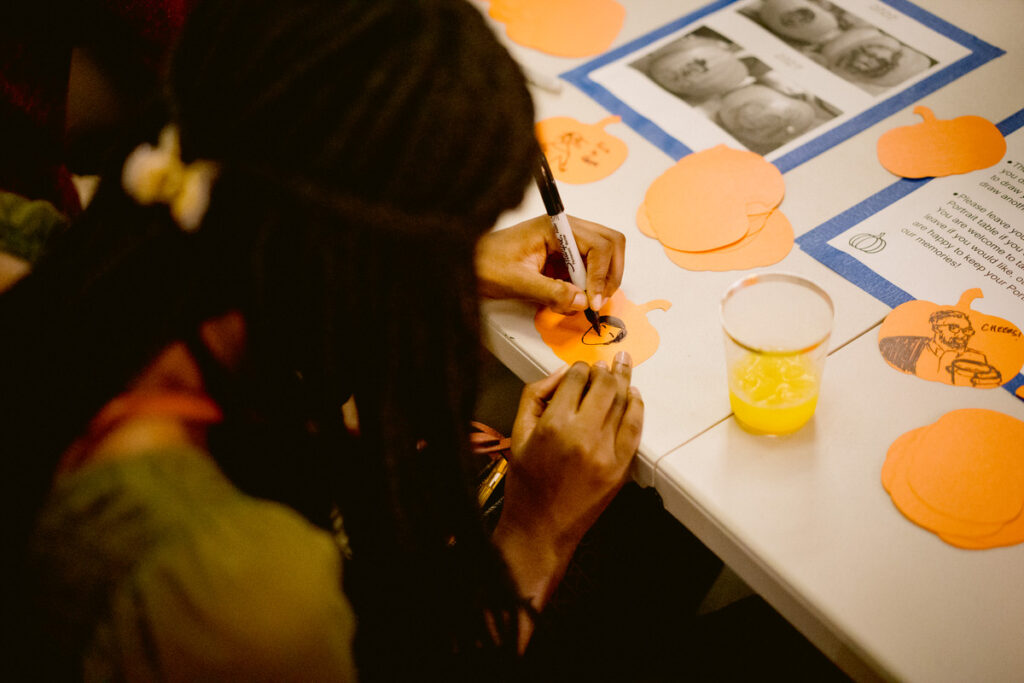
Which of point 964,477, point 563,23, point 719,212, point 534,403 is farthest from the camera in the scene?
point 563,23

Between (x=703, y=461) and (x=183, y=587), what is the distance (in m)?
0.40

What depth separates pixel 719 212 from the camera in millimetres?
787

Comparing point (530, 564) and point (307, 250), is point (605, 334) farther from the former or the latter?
point (307, 250)

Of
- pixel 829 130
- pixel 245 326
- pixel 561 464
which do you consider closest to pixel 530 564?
pixel 561 464

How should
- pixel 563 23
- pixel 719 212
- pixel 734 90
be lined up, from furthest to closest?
pixel 563 23 → pixel 734 90 → pixel 719 212

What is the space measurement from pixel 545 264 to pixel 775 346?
0.26 metres

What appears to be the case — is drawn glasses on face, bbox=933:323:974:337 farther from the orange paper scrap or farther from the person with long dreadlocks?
the orange paper scrap

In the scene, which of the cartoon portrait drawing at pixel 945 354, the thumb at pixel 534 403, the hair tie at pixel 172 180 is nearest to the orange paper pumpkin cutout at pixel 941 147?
the cartoon portrait drawing at pixel 945 354

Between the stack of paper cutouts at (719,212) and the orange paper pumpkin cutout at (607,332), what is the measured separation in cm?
8

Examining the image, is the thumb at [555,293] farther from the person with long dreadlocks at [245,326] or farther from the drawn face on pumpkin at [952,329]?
the drawn face on pumpkin at [952,329]

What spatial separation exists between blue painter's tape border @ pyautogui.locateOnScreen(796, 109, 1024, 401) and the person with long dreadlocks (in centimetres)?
38

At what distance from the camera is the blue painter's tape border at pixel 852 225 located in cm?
70

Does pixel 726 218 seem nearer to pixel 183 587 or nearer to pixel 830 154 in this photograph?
pixel 830 154

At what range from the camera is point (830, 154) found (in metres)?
0.83
